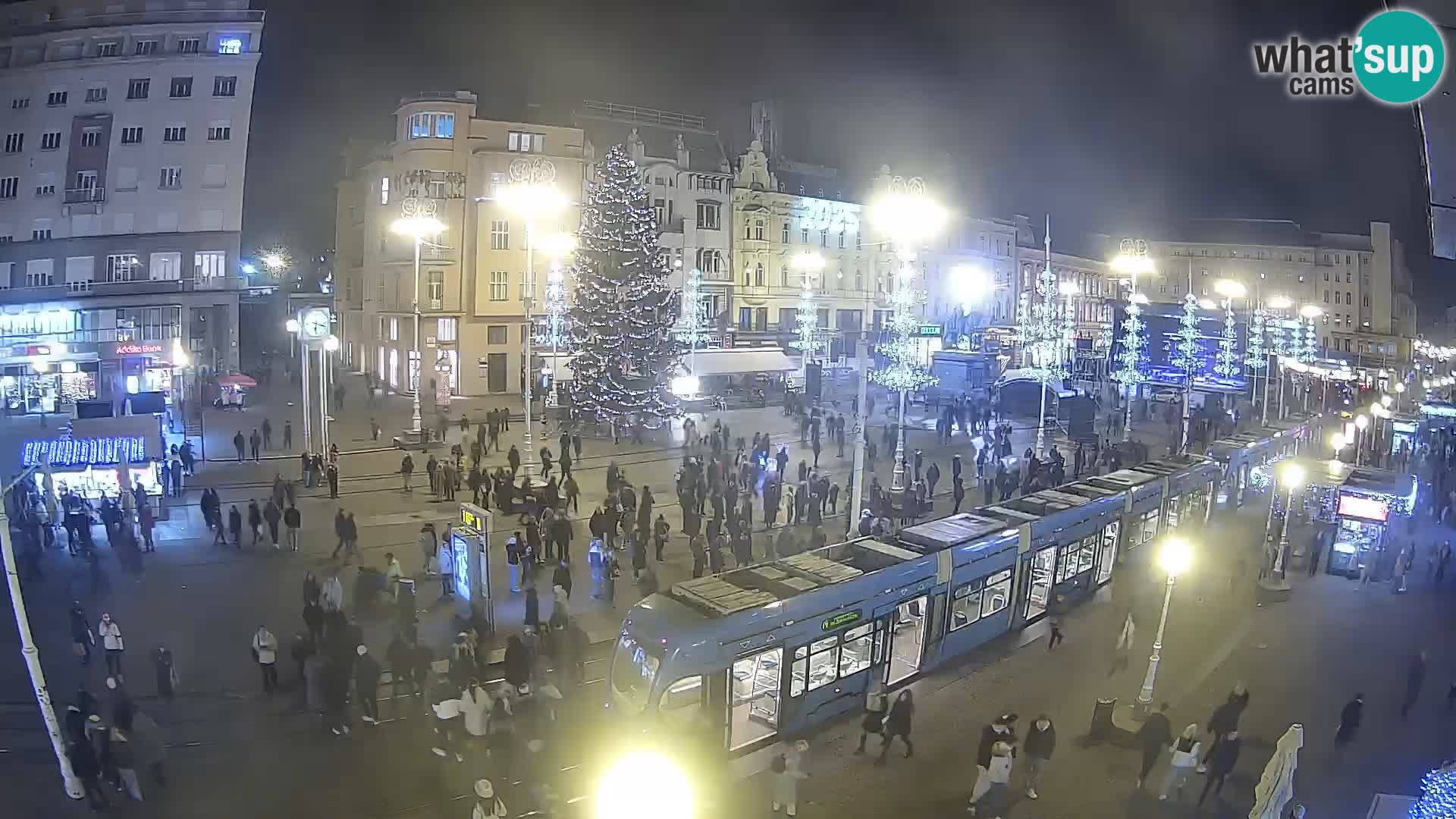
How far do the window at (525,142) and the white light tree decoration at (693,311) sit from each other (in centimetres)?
1020

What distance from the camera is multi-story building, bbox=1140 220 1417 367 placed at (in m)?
72.9

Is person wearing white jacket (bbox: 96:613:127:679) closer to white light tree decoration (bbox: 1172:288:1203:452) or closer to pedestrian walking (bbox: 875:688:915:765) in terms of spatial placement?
pedestrian walking (bbox: 875:688:915:765)

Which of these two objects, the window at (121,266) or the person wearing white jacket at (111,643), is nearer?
the person wearing white jacket at (111,643)

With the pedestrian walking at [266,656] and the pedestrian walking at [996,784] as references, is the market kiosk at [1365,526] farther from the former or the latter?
the pedestrian walking at [266,656]

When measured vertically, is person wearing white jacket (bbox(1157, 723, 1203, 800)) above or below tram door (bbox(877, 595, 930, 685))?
below

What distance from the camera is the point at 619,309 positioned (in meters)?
31.9

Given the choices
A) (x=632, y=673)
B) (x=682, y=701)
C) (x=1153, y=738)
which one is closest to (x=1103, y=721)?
(x=1153, y=738)

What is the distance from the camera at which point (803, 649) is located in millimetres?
10703

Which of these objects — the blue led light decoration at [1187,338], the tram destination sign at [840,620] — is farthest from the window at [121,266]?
the blue led light decoration at [1187,338]

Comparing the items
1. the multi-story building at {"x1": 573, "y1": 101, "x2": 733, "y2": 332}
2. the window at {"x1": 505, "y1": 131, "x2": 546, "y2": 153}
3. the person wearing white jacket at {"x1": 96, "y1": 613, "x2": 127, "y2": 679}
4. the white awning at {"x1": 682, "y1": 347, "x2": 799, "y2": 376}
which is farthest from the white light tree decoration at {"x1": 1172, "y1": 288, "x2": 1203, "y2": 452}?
the person wearing white jacket at {"x1": 96, "y1": 613, "x2": 127, "y2": 679}

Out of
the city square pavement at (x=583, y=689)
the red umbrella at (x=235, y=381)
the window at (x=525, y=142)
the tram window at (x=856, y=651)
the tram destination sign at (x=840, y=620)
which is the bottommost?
the city square pavement at (x=583, y=689)

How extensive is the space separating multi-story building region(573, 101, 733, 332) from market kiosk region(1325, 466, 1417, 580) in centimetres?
3317

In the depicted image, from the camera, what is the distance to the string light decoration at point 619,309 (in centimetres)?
3181


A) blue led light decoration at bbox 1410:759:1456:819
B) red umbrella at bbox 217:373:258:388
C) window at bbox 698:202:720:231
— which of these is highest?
window at bbox 698:202:720:231
